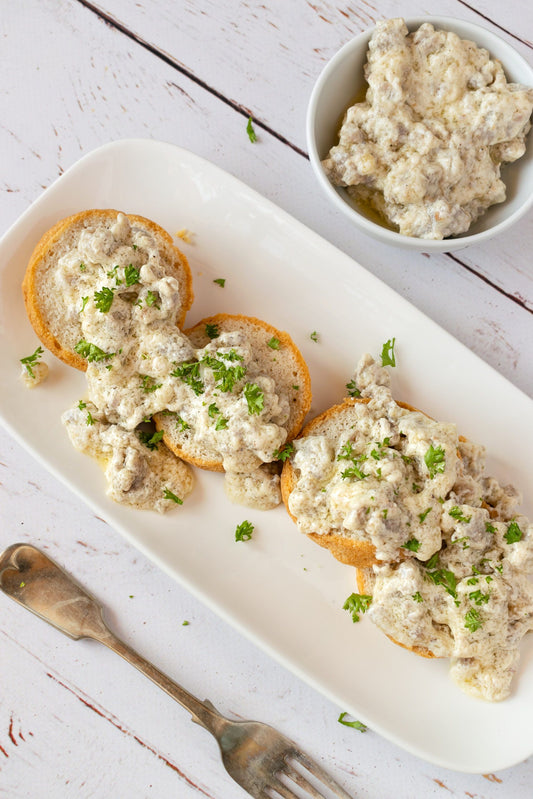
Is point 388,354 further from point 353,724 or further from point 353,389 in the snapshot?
point 353,724

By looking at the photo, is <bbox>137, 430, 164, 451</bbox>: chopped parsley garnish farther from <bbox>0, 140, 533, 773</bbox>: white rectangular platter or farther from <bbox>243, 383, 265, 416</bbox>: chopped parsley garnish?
<bbox>243, 383, 265, 416</bbox>: chopped parsley garnish

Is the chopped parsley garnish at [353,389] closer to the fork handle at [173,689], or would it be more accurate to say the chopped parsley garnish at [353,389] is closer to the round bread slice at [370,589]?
the round bread slice at [370,589]

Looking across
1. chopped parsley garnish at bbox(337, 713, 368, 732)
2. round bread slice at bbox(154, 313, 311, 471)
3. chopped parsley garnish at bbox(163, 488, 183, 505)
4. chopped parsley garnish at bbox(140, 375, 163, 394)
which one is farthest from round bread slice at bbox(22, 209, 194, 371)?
chopped parsley garnish at bbox(337, 713, 368, 732)

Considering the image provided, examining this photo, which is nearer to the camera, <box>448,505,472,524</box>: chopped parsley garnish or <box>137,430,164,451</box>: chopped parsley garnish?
<box>448,505,472,524</box>: chopped parsley garnish

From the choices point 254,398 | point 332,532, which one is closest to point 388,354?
point 254,398

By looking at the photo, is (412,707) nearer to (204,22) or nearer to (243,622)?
(243,622)

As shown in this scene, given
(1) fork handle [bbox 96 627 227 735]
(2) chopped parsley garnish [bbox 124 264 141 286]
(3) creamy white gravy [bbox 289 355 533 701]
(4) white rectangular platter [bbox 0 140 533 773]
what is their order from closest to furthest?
(3) creamy white gravy [bbox 289 355 533 701] < (2) chopped parsley garnish [bbox 124 264 141 286] < (4) white rectangular platter [bbox 0 140 533 773] < (1) fork handle [bbox 96 627 227 735]
